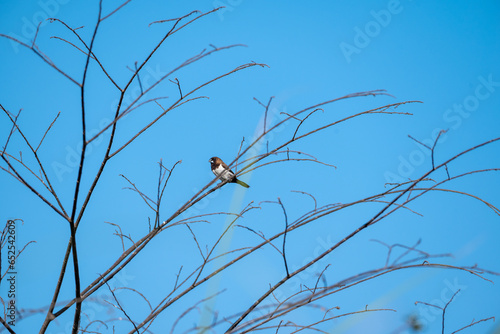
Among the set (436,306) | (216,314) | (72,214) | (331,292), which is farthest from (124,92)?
(436,306)

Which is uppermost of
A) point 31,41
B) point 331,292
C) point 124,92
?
point 31,41

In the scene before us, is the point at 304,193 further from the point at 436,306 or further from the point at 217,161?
the point at 217,161

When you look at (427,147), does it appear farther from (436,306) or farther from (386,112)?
(436,306)

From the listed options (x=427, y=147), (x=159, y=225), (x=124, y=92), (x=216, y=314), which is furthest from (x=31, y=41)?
(x=427, y=147)

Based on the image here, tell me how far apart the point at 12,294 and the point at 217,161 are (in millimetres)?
5518

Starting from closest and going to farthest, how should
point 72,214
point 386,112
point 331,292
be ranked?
point 331,292 < point 72,214 < point 386,112

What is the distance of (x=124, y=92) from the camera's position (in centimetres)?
182

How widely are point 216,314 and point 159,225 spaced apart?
0.42 m

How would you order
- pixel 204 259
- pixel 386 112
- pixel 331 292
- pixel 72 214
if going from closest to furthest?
pixel 331 292
pixel 72 214
pixel 386 112
pixel 204 259

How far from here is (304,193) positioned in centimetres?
192

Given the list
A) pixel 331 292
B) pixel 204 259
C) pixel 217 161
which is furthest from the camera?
pixel 217 161

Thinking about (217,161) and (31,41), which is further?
(217,161)

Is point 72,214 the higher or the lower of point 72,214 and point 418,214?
the higher

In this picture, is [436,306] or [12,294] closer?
[436,306]
